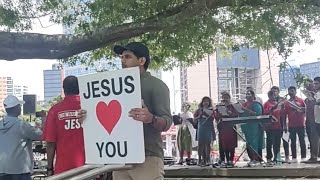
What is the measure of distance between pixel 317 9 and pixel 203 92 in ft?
114

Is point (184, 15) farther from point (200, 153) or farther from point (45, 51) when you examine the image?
point (200, 153)

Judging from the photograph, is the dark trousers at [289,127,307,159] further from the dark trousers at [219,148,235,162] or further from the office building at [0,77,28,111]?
the office building at [0,77,28,111]

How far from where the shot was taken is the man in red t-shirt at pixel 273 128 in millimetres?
11940

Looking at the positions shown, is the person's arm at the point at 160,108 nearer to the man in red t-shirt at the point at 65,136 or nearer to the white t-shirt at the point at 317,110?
the man in red t-shirt at the point at 65,136

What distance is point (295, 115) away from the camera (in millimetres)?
11812

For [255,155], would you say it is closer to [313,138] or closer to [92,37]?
[313,138]

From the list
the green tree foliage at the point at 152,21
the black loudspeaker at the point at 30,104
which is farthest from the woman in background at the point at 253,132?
the black loudspeaker at the point at 30,104

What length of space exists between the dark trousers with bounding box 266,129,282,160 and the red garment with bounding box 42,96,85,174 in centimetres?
770

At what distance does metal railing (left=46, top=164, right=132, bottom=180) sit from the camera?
124 inches

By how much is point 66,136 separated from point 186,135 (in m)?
9.45

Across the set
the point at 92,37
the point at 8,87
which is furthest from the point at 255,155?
the point at 8,87

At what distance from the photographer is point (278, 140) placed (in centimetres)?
1210

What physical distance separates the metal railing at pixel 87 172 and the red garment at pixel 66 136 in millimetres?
1574

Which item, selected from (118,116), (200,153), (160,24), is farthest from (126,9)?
(118,116)
